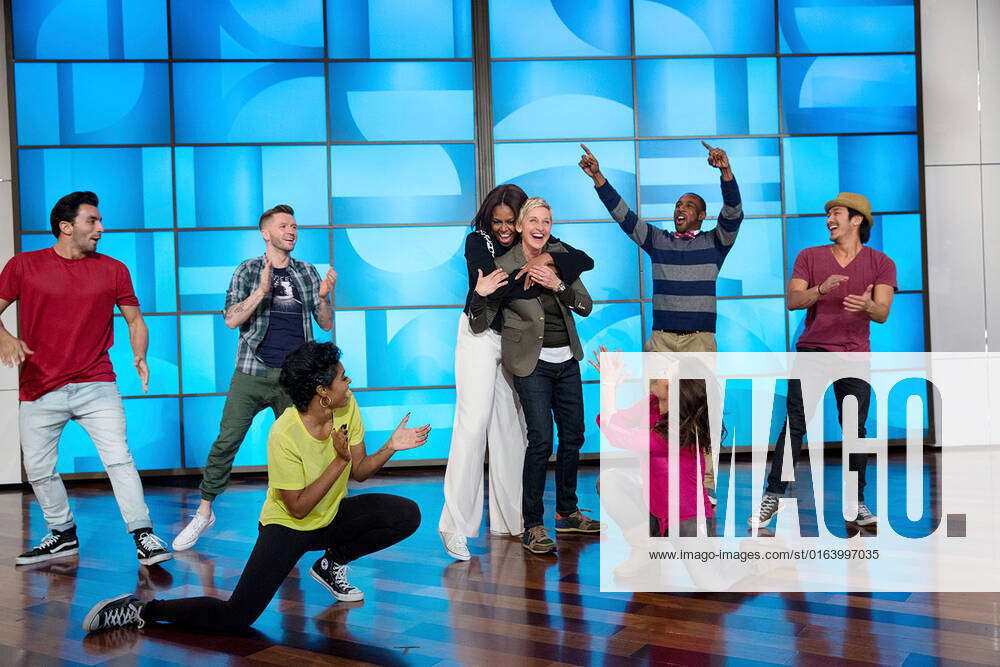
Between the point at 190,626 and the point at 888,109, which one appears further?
the point at 888,109

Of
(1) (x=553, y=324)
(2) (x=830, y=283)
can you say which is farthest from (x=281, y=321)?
(2) (x=830, y=283)

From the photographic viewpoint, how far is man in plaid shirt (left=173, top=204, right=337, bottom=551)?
13.5ft

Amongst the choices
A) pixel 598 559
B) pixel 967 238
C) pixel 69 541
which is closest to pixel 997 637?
pixel 598 559

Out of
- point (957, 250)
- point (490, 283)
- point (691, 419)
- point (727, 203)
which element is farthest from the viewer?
point (957, 250)

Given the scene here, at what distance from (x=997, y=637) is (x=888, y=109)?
4.46 metres

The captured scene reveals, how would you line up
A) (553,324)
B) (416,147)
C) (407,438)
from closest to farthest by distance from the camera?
(407,438), (553,324), (416,147)

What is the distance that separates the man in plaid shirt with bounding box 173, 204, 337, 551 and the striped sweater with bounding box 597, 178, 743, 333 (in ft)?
4.67

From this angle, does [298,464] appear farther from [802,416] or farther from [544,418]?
[802,416]

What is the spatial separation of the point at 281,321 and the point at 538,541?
4.89 ft

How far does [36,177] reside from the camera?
5.92 metres

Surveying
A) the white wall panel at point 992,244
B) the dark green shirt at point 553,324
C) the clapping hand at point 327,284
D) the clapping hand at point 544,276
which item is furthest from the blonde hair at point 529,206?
the white wall panel at point 992,244

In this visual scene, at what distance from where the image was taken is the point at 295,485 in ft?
9.29

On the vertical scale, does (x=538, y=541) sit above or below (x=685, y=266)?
below

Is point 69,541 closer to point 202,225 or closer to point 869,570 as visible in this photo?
point 202,225
